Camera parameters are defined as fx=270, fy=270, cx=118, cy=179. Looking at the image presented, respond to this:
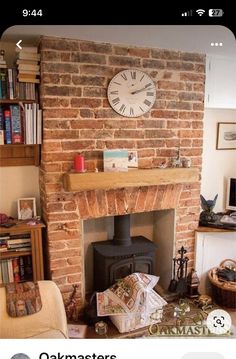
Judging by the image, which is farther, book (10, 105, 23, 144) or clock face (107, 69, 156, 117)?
clock face (107, 69, 156, 117)

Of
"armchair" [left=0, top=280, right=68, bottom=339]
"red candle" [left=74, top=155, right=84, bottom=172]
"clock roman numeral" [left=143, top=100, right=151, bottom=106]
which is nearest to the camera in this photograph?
"armchair" [left=0, top=280, right=68, bottom=339]

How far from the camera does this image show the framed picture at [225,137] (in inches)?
73.0

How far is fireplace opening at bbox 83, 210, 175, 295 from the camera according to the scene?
167 cm

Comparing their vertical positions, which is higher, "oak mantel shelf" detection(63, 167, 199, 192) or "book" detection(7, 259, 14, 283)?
"oak mantel shelf" detection(63, 167, 199, 192)

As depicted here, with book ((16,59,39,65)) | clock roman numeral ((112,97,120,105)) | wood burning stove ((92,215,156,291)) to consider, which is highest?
book ((16,59,39,65))

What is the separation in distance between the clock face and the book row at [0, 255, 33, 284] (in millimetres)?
989

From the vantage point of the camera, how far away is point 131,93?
152 cm

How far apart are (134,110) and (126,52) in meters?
0.31

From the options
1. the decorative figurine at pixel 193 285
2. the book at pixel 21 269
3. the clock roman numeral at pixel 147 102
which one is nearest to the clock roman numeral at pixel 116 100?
the clock roman numeral at pixel 147 102

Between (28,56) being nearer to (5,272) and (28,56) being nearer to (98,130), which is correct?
(98,130)

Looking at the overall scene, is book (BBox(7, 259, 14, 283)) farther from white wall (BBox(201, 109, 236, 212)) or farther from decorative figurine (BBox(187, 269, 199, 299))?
white wall (BBox(201, 109, 236, 212))

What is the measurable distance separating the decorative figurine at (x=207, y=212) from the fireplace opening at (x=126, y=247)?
0.79 ft

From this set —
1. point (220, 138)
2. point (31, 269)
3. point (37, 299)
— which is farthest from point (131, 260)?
point (220, 138)
